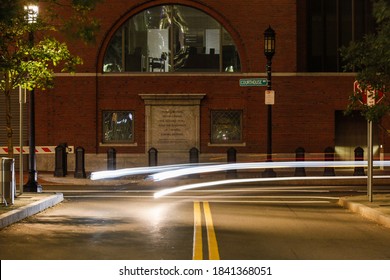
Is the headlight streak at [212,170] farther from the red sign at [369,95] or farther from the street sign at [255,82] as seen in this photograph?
the red sign at [369,95]

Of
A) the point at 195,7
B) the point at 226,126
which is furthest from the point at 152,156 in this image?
the point at 195,7

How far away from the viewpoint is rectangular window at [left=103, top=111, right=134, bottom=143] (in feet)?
115

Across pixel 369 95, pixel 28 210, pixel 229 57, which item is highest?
pixel 229 57

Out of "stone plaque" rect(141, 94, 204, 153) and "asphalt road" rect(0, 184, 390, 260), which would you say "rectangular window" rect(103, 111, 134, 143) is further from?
"asphalt road" rect(0, 184, 390, 260)

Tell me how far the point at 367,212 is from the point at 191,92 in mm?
17911

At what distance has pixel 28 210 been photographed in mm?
17125

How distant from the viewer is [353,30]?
3544 centimetres

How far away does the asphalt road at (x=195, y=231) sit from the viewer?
12.1 m

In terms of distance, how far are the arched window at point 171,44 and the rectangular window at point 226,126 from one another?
1.85m

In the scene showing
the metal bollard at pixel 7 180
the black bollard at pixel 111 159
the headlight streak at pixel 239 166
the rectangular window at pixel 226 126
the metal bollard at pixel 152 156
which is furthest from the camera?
the rectangular window at pixel 226 126

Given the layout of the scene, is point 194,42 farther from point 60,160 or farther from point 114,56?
point 60,160

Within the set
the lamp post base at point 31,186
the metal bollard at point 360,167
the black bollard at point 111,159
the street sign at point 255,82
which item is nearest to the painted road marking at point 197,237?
the lamp post base at point 31,186

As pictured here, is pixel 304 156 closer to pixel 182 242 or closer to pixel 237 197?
pixel 237 197

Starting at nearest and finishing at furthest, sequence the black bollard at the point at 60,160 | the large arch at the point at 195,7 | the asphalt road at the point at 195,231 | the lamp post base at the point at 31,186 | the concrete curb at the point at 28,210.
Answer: the asphalt road at the point at 195,231, the concrete curb at the point at 28,210, the lamp post base at the point at 31,186, the black bollard at the point at 60,160, the large arch at the point at 195,7
